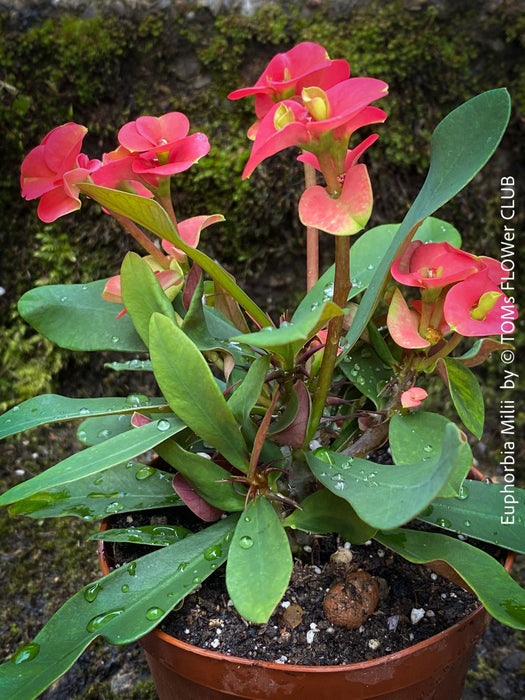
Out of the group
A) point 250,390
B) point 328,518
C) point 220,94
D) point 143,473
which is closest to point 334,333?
point 250,390

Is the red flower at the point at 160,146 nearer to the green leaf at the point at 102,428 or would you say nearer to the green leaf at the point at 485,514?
the green leaf at the point at 102,428

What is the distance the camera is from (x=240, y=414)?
2.39 ft

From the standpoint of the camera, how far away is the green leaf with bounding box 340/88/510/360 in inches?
24.7

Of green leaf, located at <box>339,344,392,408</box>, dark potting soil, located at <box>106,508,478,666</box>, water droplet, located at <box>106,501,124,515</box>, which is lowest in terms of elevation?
dark potting soil, located at <box>106,508,478,666</box>

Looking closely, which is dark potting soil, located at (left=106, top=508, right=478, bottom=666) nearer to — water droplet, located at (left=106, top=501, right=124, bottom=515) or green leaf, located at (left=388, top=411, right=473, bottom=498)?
water droplet, located at (left=106, top=501, right=124, bottom=515)

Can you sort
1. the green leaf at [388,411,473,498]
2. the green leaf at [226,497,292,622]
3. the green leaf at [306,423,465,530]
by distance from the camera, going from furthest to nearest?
the green leaf at [388,411,473,498] → the green leaf at [226,497,292,622] → the green leaf at [306,423,465,530]

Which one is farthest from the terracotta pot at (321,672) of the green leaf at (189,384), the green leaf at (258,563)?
the green leaf at (189,384)

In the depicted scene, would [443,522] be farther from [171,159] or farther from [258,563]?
[171,159]

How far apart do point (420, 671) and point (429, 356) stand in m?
0.33

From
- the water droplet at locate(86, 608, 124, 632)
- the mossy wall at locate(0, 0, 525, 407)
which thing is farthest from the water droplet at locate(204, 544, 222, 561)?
the mossy wall at locate(0, 0, 525, 407)

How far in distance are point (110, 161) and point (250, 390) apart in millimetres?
269

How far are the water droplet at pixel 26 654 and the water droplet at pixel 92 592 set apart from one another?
2.5 inches

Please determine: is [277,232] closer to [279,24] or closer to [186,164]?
[279,24]

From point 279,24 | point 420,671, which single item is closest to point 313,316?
point 420,671
